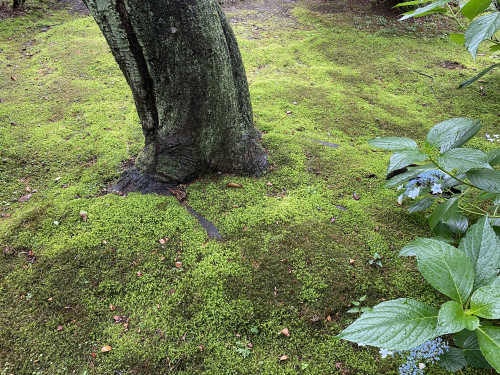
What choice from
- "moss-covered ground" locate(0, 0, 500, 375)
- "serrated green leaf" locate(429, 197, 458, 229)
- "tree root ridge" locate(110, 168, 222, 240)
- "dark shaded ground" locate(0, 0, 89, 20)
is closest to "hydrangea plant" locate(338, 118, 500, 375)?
"serrated green leaf" locate(429, 197, 458, 229)

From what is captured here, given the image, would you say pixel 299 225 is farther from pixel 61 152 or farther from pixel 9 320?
pixel 61 152

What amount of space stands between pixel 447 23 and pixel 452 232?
8.11 meters

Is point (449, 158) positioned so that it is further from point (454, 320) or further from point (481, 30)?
point (454, 320)

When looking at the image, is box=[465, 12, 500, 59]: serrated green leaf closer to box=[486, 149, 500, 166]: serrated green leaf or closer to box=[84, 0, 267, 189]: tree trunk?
box=[486, 149, 500, 166]: serrated green leaf

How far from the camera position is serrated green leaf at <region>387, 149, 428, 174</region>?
150 cm

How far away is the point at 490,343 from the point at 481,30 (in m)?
1.13

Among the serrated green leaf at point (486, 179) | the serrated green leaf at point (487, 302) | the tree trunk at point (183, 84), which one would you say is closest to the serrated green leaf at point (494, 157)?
the serrated green leaf at point (486, 179)

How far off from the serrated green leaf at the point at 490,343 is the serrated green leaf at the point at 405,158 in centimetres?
75

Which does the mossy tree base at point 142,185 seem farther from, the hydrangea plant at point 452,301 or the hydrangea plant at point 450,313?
the hydrangea plant at point 450,313

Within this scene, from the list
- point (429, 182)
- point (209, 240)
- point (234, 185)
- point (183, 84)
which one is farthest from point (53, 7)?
point (429, 182)

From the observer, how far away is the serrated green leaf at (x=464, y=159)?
1422mm

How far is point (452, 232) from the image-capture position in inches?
97.7

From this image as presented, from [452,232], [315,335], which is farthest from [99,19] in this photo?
[452,232]

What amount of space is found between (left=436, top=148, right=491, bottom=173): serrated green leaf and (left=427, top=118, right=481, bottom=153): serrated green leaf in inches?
3.7
